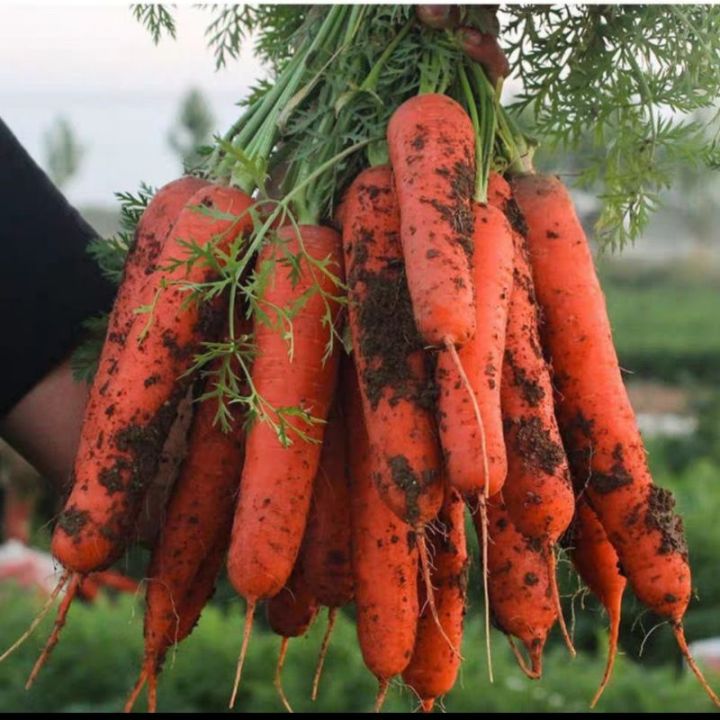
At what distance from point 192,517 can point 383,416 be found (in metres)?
0.30

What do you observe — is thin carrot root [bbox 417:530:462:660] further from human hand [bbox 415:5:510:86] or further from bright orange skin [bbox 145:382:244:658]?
human hand [bbox 415:5:510:86]

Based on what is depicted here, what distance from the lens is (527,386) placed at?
1242 mm

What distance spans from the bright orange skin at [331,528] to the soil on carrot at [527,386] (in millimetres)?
215

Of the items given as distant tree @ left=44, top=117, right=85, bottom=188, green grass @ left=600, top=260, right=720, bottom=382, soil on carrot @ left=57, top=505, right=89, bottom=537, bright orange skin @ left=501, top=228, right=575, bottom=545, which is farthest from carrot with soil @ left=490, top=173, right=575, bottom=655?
distant tree @ left=44, top=117, right=85, bottom=188

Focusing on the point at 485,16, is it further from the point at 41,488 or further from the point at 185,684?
the point at 41,488

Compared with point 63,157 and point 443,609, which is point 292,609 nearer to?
point 443,609

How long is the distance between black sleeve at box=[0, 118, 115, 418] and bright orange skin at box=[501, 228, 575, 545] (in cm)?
61

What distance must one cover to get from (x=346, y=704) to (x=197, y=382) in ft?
7.15

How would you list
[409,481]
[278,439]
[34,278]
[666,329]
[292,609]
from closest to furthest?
[409,481] → [278,439] → [292,609] → [34,278] → [666,329]

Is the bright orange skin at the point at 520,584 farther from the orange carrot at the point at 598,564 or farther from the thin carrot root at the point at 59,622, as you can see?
the thin carrot root at the point at 59,622

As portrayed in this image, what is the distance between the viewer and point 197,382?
1361 millimetres

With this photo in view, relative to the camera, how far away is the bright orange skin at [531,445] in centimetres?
122

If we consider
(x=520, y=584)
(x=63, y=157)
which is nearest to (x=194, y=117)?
(x=63, y=157)

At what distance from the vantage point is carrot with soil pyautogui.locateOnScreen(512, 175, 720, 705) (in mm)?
1304
